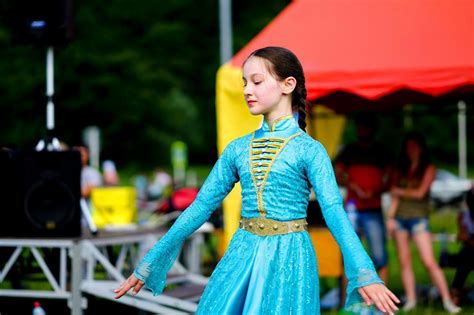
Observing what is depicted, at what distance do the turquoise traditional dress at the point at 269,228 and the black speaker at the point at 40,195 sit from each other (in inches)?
167

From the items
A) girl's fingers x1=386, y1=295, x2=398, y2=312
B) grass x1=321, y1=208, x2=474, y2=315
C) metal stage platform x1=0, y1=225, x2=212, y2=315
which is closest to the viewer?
girl's fingers x1=386, y1=295, x2=398, y2=312

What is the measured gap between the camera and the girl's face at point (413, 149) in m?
9.34

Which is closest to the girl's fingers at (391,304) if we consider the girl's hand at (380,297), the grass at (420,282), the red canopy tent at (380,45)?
the girl's hand at (380,297)

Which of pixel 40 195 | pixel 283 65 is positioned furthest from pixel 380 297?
pixel 40 195

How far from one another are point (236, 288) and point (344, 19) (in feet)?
17.2

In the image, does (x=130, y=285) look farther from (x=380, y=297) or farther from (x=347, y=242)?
(x=380, y=297)

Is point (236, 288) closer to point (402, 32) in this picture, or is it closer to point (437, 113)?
point (402, 32)

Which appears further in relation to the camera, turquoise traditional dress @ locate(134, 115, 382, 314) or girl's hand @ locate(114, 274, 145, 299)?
girl's hand @ locate(114, 274, 145, 299)

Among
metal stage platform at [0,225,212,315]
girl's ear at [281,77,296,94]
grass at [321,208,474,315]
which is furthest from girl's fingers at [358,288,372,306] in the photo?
grass at [321,208,474,315]

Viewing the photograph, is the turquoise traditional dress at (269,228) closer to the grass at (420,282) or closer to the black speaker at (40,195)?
the black speaker at (40,195)

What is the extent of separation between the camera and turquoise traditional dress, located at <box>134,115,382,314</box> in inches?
157

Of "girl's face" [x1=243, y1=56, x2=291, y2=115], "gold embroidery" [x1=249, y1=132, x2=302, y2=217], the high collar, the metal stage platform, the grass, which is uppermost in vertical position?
"girl's face" [x1=243, y1=56, x2=291, y2=115]

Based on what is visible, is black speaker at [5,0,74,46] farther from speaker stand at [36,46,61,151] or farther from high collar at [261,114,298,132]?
high collar at [261,114,298,132]

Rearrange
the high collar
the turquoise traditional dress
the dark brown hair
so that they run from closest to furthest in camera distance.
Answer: the turquoise traditional dress
the dark brown hair
the high collar
